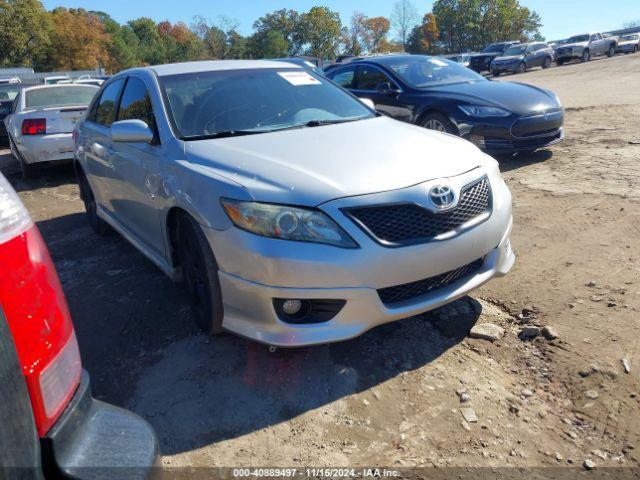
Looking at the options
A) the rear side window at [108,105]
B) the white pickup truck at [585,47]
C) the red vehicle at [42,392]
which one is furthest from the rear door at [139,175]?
the white pickup truck at [585,47]

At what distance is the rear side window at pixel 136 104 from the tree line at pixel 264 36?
49.3m

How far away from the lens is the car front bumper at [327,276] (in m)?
2.46

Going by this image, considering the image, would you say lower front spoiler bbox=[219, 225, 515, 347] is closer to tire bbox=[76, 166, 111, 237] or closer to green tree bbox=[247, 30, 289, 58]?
tire bbox=[76, 166, 111, 237]

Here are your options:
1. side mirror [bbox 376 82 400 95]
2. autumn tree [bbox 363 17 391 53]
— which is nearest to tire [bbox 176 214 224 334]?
side mirror [bbox 376 82 400 95]

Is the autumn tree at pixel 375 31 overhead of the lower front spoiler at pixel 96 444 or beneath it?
overhead

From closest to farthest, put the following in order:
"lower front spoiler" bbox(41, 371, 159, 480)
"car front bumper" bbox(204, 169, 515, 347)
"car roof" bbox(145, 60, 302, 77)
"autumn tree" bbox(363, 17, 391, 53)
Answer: "lower front spoiler" bbox(41, 371, 159, 480) → "car front bumper" bbox(204, 169, 515, 347) → "car roof" bbox(145, 60, 302, 77) → "autumn tree" bbox(363, 17, 391, 53)

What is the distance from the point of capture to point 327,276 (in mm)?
2465

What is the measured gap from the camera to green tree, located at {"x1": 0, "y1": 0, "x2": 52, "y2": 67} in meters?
42.4

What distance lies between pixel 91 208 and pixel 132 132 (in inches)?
92.7

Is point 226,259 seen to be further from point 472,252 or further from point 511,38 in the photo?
point 511,38

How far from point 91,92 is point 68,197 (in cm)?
277

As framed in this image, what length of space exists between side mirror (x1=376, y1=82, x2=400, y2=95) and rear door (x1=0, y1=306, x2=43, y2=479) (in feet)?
23.3

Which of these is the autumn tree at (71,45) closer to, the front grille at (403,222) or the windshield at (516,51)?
the windshield at (516,51)

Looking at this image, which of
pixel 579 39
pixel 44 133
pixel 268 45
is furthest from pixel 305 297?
pixel 268 45
